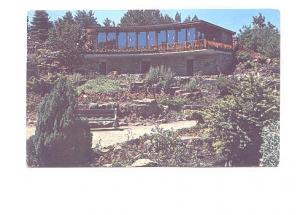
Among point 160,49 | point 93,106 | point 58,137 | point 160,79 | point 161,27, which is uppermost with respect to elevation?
point 161,27

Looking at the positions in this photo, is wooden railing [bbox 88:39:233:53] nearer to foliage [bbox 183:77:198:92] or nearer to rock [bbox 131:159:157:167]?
foliage [bbox 183:77:198:92]

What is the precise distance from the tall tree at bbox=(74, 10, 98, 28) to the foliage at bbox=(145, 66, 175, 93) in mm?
1322

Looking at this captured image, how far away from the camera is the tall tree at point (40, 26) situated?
846 cm

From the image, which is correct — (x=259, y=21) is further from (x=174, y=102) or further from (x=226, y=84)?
(x=174, y=102)

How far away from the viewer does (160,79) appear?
881 centimetres

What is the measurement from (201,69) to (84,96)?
7.02 ft

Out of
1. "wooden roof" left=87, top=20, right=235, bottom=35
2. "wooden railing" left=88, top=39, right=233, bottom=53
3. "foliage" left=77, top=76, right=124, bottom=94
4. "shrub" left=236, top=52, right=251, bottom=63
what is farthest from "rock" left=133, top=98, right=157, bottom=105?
"shrub" left=236, top=52, right=251, bottom=63

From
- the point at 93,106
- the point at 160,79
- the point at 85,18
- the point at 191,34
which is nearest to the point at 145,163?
the point at 93,106

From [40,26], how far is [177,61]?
2458 mm

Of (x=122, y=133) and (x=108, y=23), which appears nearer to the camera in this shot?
(x=108, y=23)

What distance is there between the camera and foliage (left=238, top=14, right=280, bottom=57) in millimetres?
8344
